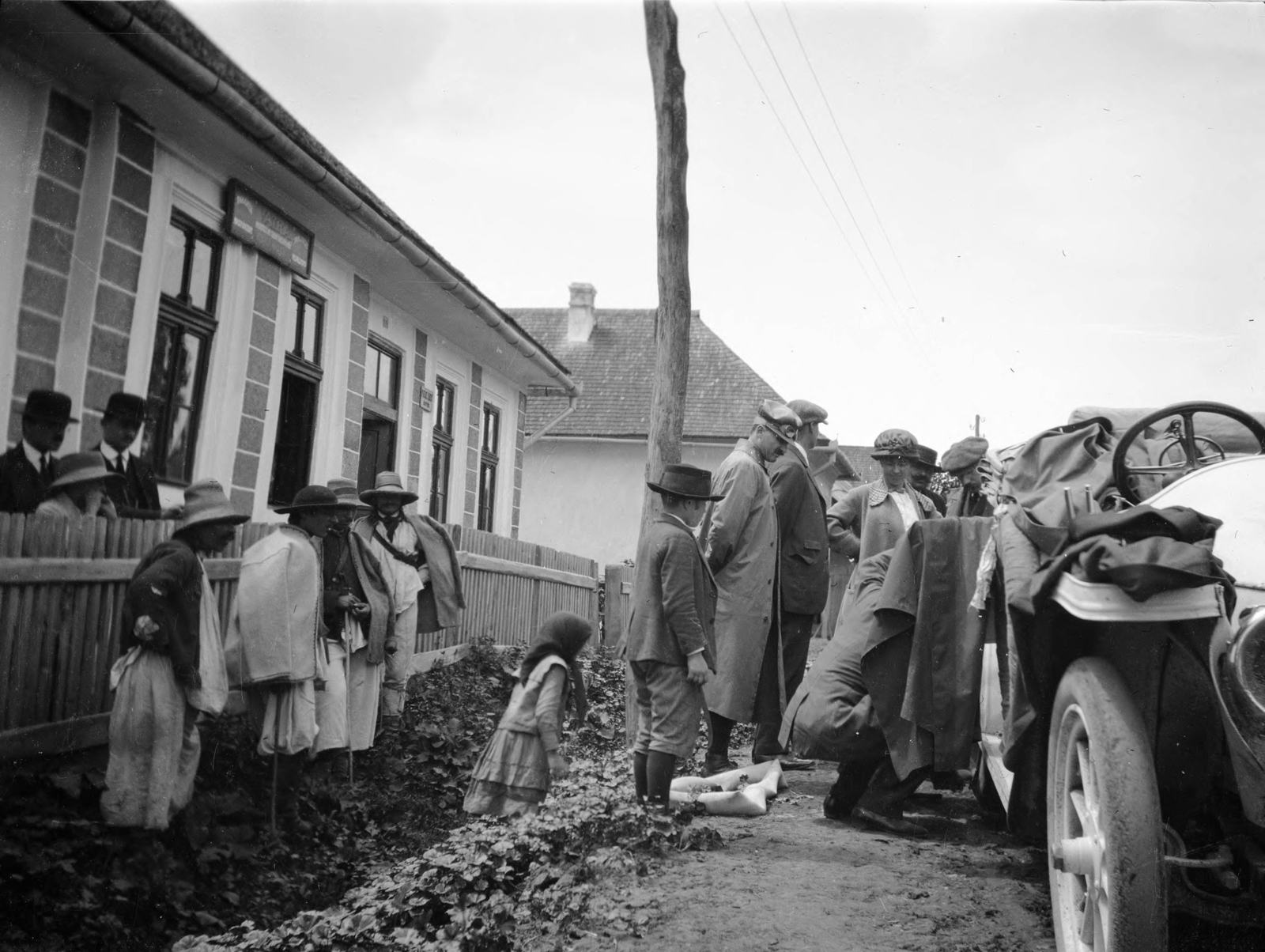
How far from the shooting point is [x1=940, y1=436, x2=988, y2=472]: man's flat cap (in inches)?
266

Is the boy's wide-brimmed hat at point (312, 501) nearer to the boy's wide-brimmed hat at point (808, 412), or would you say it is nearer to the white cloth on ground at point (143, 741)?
the white cloth on ground at point (143, 741)

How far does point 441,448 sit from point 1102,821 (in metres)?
12.1

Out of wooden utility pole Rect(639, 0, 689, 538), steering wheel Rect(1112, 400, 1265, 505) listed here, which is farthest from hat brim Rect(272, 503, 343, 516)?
steering wheel Rect(1112, 400, 1265, 505)

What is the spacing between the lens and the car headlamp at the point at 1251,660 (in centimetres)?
234

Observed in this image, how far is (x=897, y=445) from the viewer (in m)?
6.52

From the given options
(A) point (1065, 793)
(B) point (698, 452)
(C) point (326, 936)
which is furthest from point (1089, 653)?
(B) point (698, 452)

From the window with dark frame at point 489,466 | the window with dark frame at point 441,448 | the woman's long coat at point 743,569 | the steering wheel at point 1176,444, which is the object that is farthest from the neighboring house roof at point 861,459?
the steering wheel at point 1176,444

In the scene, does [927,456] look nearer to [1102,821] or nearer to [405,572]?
[405,572]

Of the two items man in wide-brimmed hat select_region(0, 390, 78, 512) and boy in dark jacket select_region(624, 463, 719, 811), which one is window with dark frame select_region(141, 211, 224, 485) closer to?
man in wide-brimmed hat select_region(0, 390, 78, 512)

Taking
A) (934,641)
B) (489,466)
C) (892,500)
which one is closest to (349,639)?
(892,500)

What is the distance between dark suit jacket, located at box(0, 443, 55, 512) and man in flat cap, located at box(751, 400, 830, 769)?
13.1 ft

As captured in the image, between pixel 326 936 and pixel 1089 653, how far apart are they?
3271 mm

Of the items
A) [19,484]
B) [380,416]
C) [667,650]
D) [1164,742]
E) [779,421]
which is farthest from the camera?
[380,416]

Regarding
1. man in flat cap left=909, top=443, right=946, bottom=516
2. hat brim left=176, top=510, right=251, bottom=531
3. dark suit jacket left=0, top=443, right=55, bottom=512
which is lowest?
hat brim left=176, top=510, right=251, bottom=531
